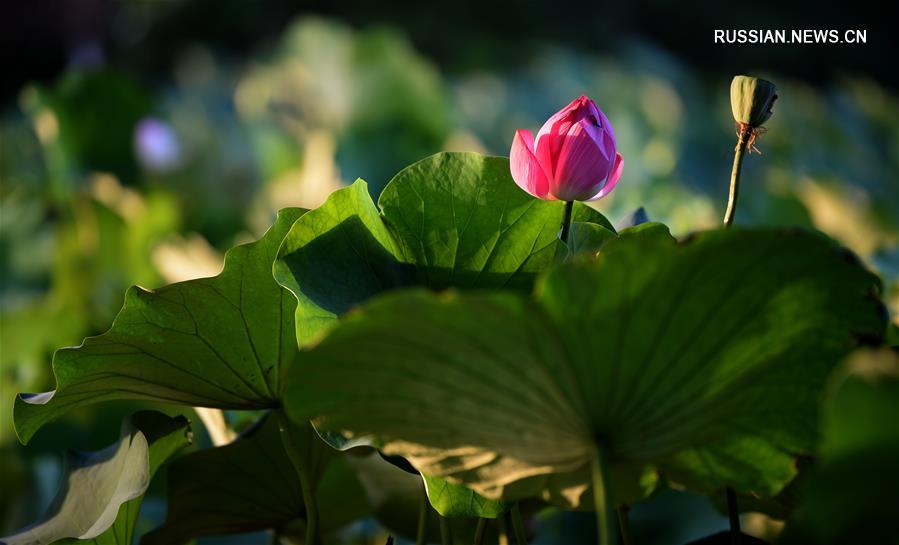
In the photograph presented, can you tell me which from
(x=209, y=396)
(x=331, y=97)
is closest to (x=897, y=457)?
(x=209, y=396)

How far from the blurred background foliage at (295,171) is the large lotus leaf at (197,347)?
13.3 inches

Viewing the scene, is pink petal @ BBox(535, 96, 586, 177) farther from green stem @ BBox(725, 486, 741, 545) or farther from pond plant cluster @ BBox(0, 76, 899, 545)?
green stem @ BBox(725, 486, 741, 545)

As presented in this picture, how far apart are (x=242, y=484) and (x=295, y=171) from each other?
151 cm

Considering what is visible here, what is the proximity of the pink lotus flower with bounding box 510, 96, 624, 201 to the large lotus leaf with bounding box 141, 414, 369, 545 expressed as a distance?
18cm

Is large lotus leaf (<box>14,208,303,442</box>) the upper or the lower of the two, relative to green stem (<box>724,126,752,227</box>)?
lower

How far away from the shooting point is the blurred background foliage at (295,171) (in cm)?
106

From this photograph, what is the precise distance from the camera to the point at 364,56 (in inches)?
74.9

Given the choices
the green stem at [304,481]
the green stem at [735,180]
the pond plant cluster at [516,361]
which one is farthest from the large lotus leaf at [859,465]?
the green stem at [304,481]

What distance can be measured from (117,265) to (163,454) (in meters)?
1.19

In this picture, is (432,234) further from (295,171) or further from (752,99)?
(295,171)

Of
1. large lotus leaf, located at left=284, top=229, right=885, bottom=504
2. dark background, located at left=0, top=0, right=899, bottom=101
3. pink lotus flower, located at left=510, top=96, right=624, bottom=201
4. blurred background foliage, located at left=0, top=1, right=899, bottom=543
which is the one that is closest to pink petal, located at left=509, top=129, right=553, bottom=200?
pink lotus flower, located at left=510, top=96, right=624, bottom=201

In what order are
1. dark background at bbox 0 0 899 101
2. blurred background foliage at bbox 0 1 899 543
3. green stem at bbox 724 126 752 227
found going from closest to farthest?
1. green stem at bbox 724 126 752 227
2. blurred background foliage at bbox 0 1 899 543
3. dark background at bbox 0 0 899 101

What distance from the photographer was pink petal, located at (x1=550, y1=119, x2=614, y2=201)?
0.45 meters

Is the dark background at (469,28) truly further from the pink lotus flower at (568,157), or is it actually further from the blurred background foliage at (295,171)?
the pink lotus flower at (568,157)
